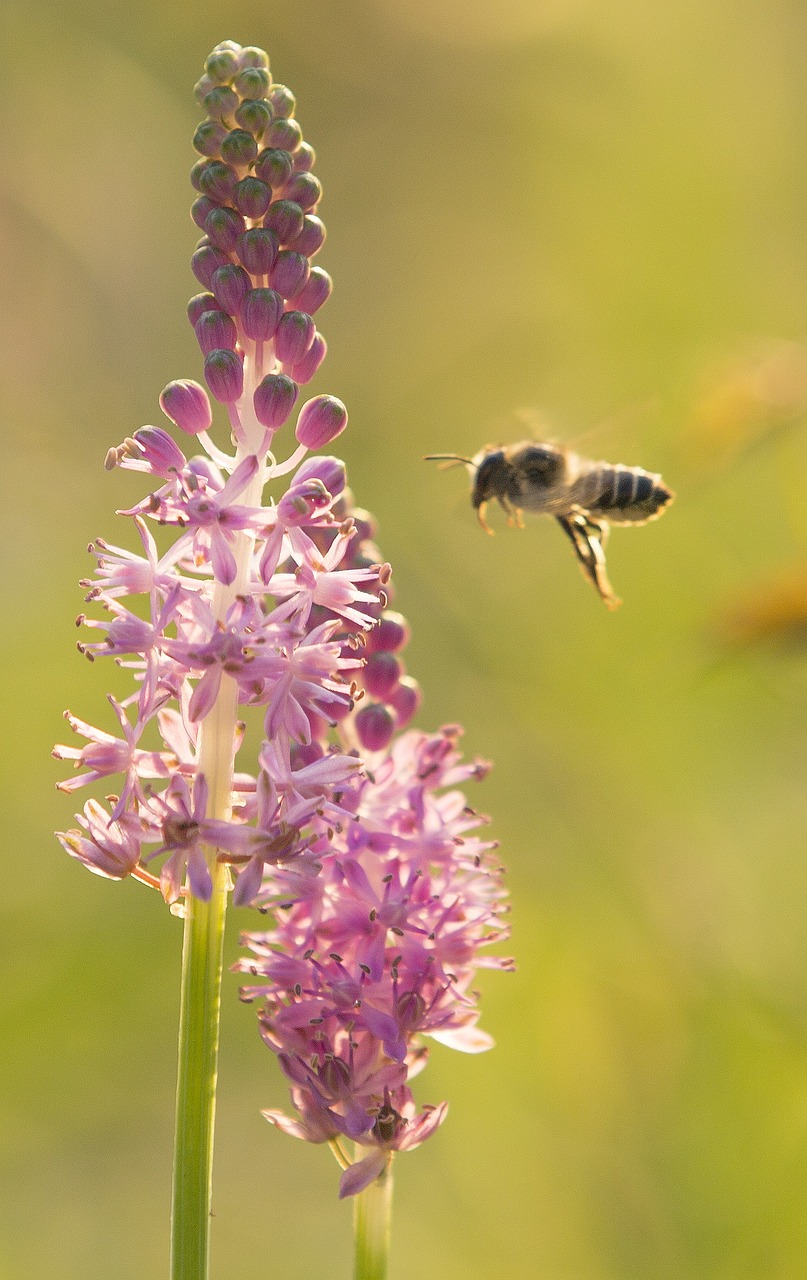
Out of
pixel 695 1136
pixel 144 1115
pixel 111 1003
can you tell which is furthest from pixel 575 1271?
pixel 144 1115

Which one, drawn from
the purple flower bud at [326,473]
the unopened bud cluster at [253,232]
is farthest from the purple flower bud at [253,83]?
the purple flower bud at [326,473]

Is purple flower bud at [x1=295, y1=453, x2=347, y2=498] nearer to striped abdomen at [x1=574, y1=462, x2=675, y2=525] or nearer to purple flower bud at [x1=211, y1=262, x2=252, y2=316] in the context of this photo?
purple flower bud at [x1=211, y1=262, x2=252, y2=316]

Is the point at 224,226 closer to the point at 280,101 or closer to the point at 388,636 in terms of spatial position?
the point at 280,101

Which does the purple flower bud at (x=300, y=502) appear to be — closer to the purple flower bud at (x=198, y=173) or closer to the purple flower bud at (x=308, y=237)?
the purple flower bud at (x=308, y=237)

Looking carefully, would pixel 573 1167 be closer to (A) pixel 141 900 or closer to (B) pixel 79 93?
(A) pixel 141 900

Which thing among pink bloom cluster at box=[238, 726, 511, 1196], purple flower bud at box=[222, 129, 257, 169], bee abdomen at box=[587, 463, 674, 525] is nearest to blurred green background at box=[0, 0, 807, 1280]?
bee abdomen at box=[587, 463, 674, 525]
